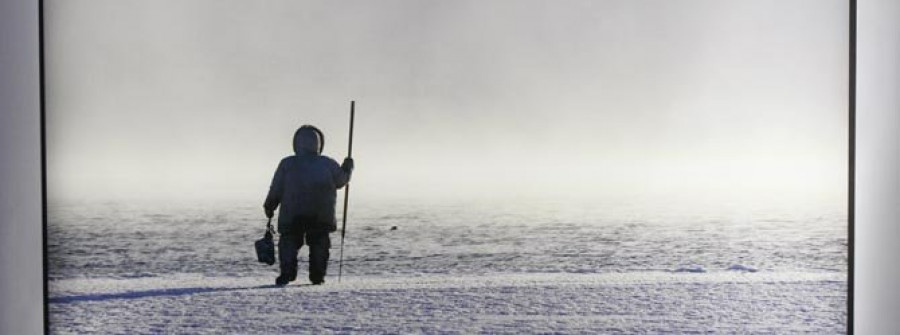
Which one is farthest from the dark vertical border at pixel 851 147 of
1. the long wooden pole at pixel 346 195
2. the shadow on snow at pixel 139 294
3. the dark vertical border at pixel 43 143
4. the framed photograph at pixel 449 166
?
the dark vertical border at pixel 43 143

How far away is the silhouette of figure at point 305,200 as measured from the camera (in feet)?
8.64

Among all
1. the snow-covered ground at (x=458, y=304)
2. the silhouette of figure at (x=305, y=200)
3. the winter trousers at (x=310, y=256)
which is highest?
the silhouette of figure at (x=305, y=200)

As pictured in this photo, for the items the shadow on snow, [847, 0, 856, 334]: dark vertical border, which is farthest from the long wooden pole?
[847, 0, 856, 334]: dark vertical border

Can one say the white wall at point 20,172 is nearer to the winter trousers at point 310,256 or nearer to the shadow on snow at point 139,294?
the shadow on snow at point 139,294

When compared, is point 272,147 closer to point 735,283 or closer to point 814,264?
point 735,283

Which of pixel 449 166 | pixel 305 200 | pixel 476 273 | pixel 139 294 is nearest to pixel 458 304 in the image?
pixel 476 273

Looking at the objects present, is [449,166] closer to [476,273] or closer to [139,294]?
[476,273]

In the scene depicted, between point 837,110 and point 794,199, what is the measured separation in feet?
0.83

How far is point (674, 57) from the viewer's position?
268cm

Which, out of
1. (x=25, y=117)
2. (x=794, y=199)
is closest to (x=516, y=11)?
(x=794, y=199)

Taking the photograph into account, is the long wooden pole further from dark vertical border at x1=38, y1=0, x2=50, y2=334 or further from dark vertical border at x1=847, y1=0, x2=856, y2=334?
dark vertical border at x1=847, y1=0, x2=856, y2=334

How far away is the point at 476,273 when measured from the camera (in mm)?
2666

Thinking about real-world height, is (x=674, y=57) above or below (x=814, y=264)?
above

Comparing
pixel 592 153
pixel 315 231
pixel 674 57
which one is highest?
pixel 674 57
